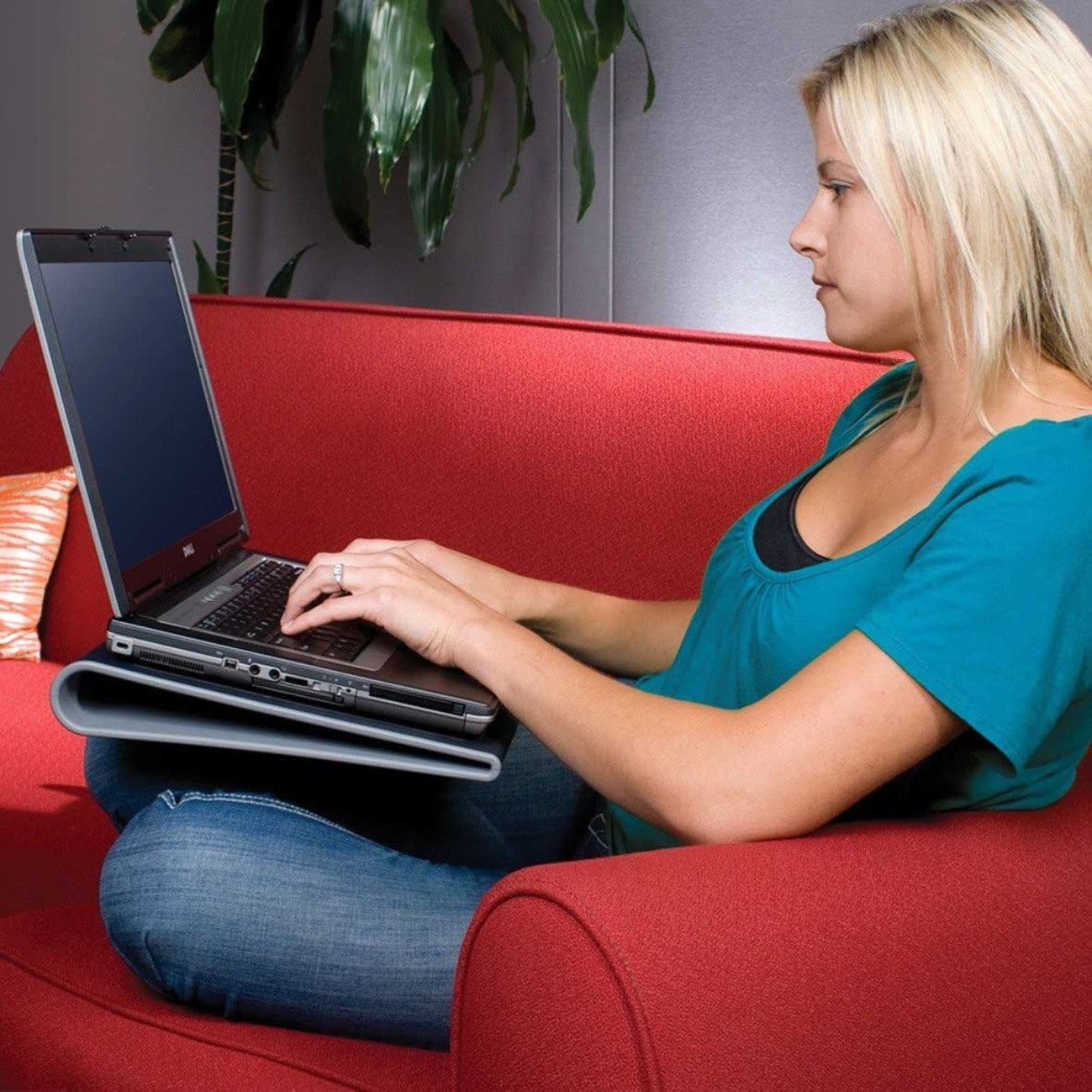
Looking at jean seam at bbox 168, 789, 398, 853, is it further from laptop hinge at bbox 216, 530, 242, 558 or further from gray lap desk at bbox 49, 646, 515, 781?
laptop hinge at bbox 216, 530, 242, 558

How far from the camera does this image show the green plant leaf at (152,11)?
6.62ft

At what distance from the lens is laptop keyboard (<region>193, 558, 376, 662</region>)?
0.93 m

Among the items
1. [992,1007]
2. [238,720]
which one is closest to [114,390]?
[238,720]

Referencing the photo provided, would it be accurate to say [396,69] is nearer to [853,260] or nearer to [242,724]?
[853,260]

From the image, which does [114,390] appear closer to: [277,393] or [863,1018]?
[277,393]

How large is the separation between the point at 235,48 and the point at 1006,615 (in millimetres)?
1522

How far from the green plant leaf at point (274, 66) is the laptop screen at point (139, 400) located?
1.15m

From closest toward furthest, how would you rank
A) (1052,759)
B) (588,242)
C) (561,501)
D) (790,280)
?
(1052,759)
(561,501)
(790,280)
(588,242)

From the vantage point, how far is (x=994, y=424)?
2.81 ft

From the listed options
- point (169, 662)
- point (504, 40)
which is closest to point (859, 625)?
point (169, 662)

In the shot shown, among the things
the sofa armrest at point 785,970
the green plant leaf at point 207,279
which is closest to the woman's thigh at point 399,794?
the sofa armrest at point 785,970

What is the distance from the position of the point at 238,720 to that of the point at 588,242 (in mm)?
1640

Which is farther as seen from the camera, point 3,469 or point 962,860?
point 3,469

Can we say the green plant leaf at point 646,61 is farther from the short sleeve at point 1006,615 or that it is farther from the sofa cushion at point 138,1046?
the sofa cushion at point 138,1046
